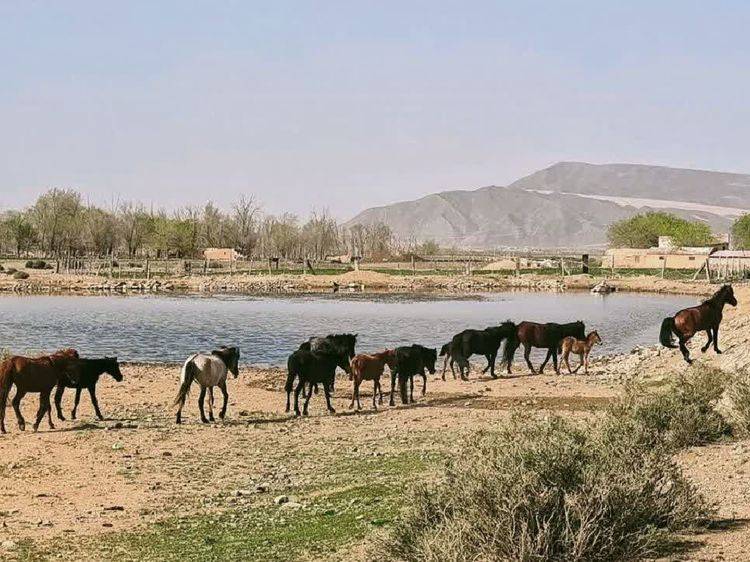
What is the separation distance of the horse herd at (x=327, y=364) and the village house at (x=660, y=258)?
2779 inches

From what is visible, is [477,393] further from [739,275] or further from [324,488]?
[739,275]

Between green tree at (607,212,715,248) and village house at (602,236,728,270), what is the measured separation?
16657 mm

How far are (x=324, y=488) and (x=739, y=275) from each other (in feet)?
234

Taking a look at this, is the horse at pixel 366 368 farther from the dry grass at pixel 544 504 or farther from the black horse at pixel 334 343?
the dry grass at pixel 544 504

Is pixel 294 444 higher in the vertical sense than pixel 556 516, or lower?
lower

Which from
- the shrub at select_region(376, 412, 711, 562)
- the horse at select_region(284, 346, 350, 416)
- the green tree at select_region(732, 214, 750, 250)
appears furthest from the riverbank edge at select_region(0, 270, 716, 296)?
the shrub at select_region(376, 412, 711, 562)

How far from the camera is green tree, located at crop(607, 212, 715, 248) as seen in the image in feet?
405

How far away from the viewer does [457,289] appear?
3118 inches

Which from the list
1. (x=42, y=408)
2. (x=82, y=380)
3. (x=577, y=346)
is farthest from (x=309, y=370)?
(x=577, y=346)

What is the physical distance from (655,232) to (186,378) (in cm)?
11759

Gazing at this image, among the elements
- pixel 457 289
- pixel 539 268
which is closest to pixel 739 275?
pixel 457 289

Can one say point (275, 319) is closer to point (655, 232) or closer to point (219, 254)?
point (219, 254)

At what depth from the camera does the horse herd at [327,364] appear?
1574cm

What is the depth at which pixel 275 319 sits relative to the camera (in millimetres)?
A: 46000
